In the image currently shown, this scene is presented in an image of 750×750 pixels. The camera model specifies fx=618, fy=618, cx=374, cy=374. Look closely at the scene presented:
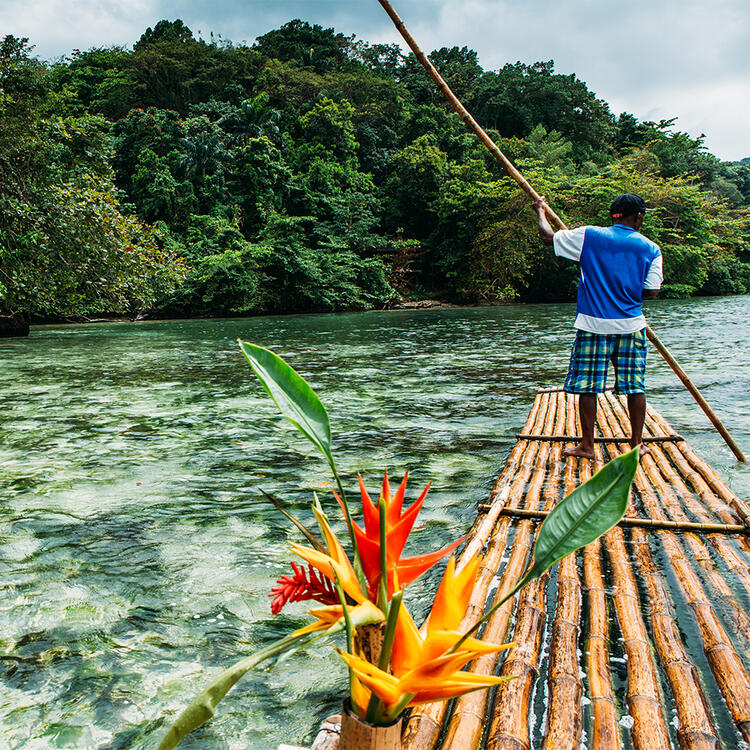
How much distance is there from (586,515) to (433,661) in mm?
302

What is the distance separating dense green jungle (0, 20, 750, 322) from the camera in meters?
22.2

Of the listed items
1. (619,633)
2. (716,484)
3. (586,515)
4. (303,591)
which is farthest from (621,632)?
(716,484)

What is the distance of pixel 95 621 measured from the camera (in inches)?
77.3

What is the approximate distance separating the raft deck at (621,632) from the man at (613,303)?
604 mm

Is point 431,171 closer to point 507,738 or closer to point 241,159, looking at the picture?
point 241,159

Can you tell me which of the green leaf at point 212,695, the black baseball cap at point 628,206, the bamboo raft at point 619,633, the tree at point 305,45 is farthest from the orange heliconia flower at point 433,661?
the tree at point 305,45

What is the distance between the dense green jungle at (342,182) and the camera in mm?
22234

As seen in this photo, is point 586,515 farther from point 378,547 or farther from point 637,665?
point 637,665

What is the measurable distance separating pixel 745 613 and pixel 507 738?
3.27 ft

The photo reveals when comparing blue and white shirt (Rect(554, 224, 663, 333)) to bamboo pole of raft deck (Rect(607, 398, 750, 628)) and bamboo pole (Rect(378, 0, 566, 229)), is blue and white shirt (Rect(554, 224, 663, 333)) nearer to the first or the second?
bamboo pole (Rect(378, 0, 566, 229))

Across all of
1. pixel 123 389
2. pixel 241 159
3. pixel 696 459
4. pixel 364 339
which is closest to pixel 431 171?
pixel 241 159

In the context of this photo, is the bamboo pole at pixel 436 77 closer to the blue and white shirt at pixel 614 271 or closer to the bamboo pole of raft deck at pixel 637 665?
the blue and white shirt at pixel 614 271

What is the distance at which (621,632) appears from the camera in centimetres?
166

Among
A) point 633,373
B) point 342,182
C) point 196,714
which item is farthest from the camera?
point 342,182
